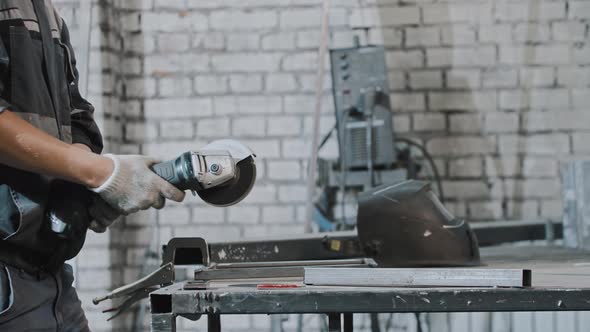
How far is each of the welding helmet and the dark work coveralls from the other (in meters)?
0.74

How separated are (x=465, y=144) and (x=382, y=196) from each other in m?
1.97

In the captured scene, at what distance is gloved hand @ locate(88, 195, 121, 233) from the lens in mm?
1460

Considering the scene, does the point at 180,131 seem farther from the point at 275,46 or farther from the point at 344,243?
the point at 344,243

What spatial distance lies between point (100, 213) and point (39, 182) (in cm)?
13


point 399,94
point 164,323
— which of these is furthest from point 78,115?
point 399,94

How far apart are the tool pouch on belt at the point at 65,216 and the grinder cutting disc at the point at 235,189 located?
224mm

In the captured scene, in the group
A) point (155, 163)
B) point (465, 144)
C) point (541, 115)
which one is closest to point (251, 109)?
point (465, 144)

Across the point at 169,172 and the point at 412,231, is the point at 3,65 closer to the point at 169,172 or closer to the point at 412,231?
the point at 169,172

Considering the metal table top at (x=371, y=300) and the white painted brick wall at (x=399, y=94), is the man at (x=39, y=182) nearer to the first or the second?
the metal table top at (x=371, y=300)

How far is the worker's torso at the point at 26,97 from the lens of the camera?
4.53 ft

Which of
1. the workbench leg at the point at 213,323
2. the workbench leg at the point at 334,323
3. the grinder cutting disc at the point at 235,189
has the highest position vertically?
the grinder cutting disc at the point at 235,189

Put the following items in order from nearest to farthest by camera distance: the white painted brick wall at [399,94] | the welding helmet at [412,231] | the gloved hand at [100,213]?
1. the gloved hand at [100,213]
2. the welding helmet at [412,231]
3. the white painted brick wall at [399,94]

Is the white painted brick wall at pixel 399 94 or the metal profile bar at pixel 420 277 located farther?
the white painted brick wall at pixel 399 94

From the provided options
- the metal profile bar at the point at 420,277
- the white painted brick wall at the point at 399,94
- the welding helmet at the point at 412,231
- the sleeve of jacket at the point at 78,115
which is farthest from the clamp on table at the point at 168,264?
the white painted brick wall at the point at 399,94
